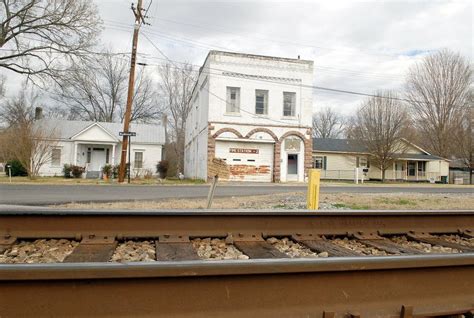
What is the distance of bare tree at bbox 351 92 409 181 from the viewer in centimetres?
3953

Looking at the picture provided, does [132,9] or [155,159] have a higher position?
[132,9]

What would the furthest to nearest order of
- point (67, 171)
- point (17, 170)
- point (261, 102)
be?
point (67, 171), point (17, 170), point (261, 102)

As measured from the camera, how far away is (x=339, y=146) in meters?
46.3

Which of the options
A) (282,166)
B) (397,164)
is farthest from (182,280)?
(397,164)

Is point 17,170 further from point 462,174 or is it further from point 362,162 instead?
point 462,174

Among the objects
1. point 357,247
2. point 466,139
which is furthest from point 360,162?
point 357,247

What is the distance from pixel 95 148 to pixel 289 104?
2079 centimetres

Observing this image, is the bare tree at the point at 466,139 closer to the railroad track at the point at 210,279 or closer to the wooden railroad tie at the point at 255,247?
the railroad track at the point at 210,279

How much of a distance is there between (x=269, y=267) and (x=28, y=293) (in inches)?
63.1

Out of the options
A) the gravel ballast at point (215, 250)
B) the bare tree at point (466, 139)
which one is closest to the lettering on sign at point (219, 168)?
the gravel ballast at point (215, 250)

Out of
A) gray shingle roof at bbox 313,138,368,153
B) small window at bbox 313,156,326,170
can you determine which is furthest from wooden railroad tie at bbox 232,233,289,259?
small window at bbox 313,156,326,170

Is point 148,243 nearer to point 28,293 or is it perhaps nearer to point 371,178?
point 28,293

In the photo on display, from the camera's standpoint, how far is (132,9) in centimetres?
2309

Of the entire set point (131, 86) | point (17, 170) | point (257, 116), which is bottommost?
point (17, 170)
